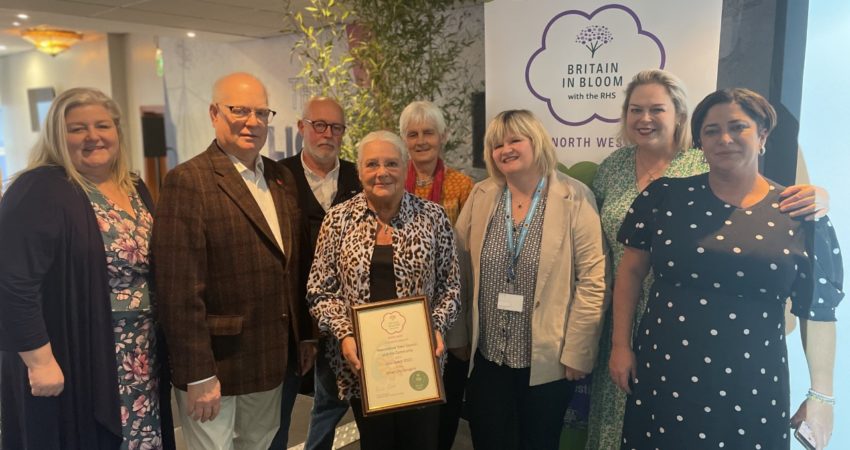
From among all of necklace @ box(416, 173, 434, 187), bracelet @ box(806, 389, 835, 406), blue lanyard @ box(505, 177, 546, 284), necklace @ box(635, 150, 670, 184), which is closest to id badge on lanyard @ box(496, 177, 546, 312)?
blue lanyard @ box(505, 177, 546, 284)

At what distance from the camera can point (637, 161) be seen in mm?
2266

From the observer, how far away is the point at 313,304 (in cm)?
215

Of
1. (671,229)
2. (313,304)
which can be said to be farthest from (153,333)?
(671,229)

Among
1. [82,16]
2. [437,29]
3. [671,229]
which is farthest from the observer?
[82,16]

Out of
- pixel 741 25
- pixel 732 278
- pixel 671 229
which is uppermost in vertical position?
pixel 741 25

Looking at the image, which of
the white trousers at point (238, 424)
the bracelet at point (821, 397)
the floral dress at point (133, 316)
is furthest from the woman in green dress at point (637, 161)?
the floral dress at point (133, 316)

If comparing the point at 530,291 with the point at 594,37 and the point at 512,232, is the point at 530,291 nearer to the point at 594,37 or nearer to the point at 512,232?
the point at 512,232

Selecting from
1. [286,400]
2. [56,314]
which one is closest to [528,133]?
[286,400]

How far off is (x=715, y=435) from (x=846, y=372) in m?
0.46

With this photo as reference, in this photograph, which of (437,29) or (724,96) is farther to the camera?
(437,29)

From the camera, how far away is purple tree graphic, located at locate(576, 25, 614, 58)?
245cm

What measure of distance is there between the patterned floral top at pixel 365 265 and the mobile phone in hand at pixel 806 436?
122 centimetres

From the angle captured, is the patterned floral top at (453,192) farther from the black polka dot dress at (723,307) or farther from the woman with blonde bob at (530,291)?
the black polka dot dress at (723,307)

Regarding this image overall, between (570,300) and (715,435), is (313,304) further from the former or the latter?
(715,435)
